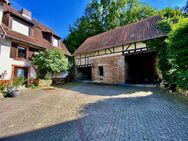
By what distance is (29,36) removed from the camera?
13.1 metres

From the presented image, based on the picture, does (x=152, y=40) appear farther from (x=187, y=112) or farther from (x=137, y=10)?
(x=137, y=10)

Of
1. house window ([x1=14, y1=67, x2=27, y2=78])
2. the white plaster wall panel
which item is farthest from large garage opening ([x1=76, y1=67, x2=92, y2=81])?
the white plaster wall panel


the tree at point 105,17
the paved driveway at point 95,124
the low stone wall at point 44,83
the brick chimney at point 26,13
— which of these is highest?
the tree at point 105,17

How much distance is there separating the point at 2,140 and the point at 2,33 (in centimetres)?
894

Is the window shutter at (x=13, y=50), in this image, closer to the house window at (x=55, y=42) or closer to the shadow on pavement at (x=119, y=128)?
the house window at (x=55, y=42)

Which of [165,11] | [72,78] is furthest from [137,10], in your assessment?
[72,78]

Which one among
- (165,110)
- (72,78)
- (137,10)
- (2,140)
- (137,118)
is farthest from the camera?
(137,10)

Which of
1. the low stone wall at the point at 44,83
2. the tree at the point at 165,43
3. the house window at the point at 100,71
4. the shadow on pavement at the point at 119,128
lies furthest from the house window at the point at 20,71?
the tree at the point at 165,43

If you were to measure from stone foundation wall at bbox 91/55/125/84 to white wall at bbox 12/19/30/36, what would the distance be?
7473 mm

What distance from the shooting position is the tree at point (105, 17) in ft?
83.5

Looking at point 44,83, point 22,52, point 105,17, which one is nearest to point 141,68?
point 44,83

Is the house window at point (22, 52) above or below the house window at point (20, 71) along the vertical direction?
above

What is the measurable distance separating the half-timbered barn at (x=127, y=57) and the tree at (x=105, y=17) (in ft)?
29.6

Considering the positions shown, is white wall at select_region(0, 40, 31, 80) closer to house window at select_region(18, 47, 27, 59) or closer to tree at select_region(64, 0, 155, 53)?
house window at select_region(18, 47, 27, 59)
